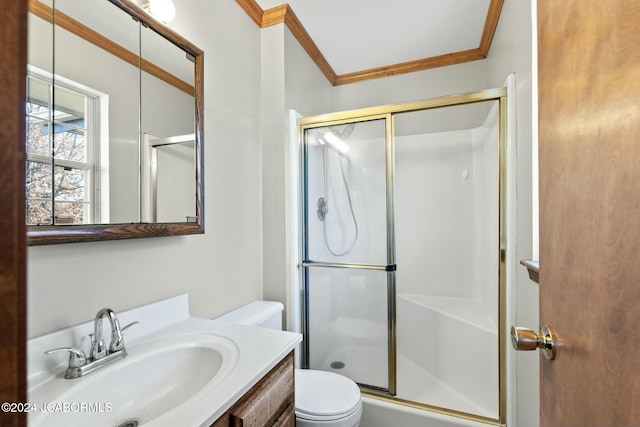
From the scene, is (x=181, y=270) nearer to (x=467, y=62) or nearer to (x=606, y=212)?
(x=606, y=212)

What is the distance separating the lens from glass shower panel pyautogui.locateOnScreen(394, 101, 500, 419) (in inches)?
70.2

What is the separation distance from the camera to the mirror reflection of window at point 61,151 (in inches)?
31.4

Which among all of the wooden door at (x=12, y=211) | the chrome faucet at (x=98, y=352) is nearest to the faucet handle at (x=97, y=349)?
the chrome faucet at (x=98, y=352)

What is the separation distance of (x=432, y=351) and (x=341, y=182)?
1.41 meters

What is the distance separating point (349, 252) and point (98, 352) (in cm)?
147

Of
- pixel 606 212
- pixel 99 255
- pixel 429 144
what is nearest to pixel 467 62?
pixel 429 144

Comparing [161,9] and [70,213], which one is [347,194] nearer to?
[161,9]

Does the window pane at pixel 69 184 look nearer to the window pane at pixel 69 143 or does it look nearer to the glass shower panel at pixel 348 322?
the window pane at pixel 69 143

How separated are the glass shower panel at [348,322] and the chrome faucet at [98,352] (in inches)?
49.1

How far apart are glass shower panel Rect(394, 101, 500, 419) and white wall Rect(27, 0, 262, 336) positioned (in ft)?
3.38

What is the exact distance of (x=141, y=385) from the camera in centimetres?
90

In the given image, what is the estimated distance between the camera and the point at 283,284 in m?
1.85

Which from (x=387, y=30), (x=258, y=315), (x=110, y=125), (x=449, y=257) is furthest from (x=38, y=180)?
(x=449, y=257)

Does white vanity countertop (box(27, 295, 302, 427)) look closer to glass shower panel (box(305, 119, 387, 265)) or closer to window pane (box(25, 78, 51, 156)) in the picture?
window pane (box(25, 78, 51, 156))
